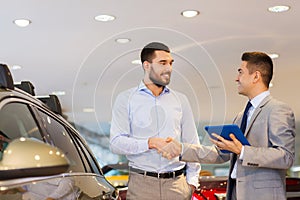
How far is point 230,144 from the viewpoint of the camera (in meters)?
3.06

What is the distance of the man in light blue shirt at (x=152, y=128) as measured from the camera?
296cm

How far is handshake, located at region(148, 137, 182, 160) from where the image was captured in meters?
2.93

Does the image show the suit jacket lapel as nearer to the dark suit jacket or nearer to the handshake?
the dark suit jacket

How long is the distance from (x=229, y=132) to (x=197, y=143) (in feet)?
0.78

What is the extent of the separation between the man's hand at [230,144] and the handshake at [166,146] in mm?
218

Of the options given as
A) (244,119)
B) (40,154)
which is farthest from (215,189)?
(40,154)

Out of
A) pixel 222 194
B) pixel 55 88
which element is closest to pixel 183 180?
pixel 222 194

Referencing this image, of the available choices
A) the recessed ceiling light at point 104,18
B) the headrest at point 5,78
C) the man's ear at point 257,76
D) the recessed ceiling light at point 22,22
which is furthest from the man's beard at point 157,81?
the recessed ceiling light at point 22,22

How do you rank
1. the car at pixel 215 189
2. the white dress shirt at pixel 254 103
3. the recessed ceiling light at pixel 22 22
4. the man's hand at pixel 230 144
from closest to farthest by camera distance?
the man's hand at pixel 230 144
the white dress shirt at pixel 254 103
the car at pixel 215 189
the recessed ceiling light at pixel 22 22

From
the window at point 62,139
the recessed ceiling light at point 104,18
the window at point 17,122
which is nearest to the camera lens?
the window at point 17,122

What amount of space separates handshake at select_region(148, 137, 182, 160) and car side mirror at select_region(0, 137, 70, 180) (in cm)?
156

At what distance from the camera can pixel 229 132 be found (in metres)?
3.06

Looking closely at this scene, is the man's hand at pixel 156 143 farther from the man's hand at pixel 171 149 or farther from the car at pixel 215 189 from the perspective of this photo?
the car at pixel 215 189

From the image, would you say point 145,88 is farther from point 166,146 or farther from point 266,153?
point 266,153
